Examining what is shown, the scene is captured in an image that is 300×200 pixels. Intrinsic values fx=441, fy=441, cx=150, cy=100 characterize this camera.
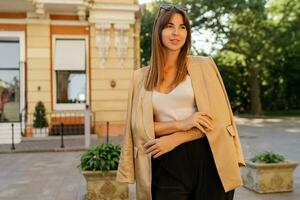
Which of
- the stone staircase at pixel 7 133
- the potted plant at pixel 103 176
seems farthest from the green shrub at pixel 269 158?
the stone staircase at pixel 7 133

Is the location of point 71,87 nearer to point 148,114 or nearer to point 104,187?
point 104,187

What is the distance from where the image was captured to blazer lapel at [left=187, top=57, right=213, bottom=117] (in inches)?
96.0

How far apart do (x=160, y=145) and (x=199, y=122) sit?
0.80 feet

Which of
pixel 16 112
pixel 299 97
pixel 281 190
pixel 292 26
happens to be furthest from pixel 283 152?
pixel 299 97

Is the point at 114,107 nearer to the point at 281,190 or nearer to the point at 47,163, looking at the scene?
the point at 47,163

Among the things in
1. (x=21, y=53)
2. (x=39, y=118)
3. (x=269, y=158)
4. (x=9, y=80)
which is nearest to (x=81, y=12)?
(x=21, y=53)

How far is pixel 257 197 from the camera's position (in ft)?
21.6

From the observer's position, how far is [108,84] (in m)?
17.2

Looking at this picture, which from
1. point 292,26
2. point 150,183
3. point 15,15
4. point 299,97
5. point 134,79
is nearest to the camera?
point 150,183

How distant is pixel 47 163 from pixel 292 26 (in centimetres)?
2619

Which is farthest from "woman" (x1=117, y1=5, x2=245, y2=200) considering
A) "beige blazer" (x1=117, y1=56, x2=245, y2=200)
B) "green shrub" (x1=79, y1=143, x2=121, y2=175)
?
"green shrub" (x1=79, y1=143, x2=121, y2=175)

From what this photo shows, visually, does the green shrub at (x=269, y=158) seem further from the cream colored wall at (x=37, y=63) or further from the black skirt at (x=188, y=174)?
the cream colored wall at (x=37, y=63)

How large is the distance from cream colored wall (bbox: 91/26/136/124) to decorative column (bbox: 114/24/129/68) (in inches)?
6.5

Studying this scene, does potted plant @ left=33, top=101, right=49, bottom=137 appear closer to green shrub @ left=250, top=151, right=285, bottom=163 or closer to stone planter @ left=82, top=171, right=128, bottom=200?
stone planter @ left=82, top=171, right=128, bottom=200
